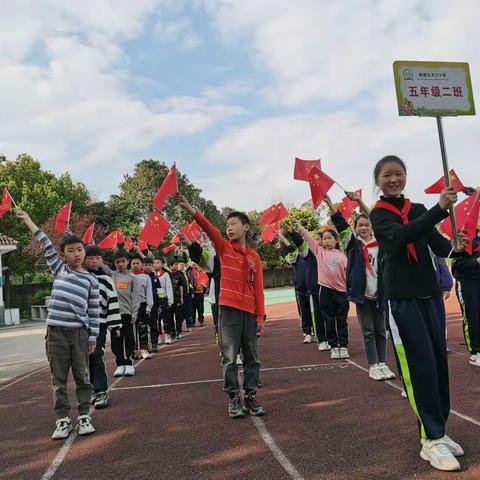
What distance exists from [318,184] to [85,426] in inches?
185

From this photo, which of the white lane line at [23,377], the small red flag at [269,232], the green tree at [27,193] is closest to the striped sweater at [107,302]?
the white lane line at [23,377]

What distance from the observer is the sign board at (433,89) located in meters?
3.98

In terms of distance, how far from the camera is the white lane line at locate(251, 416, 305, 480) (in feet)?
11.7

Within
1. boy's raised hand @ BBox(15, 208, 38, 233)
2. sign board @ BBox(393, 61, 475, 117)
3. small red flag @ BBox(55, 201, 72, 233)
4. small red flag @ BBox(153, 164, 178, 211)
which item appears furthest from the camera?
small red flag @ BBox(55, 201, 72, 233)

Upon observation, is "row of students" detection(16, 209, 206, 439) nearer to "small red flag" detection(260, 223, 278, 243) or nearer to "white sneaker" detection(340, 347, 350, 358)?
"white sneaker" detection(340, 347, 350, 358)

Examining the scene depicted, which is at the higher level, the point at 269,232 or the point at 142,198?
the point at 142,198

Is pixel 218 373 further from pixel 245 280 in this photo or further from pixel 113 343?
pixel 245 280

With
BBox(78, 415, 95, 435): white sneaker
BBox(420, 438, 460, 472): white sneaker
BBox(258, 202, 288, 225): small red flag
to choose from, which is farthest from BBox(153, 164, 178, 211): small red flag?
BBox(258, 202, 288, 225): small red flag

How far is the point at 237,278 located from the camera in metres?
5.22

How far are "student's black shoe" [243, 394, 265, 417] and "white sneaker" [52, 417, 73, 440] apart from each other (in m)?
1.75

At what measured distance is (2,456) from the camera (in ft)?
14.8

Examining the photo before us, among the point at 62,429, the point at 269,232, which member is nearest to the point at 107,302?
the point at 62,429

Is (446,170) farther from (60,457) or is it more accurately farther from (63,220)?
(63,220)

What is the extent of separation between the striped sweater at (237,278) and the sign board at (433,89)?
84.9 inches
